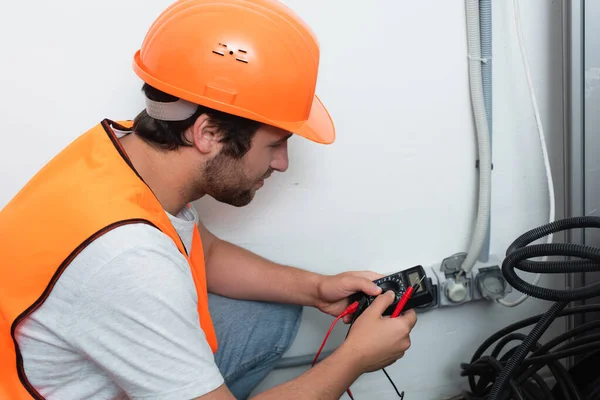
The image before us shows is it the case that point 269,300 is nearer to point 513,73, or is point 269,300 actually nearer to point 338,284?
point 338,284

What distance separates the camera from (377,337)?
3.15ft

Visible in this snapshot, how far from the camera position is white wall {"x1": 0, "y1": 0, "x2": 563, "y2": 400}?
1.10 meters

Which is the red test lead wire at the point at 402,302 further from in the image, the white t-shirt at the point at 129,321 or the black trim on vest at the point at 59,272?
the black trim on vest at the point at 59,272

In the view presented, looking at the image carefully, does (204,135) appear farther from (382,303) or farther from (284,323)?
(284,323)

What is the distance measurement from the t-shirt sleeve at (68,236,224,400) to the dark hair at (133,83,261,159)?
0.67 feet

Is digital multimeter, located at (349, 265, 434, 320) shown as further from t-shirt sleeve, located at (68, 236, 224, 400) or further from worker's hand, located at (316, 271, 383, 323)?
t-shirt sleeve, located at (68, 236, 224, 400)

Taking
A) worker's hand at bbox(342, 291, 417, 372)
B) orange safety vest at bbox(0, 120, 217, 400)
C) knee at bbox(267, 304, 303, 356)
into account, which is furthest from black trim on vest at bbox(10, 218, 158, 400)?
knee at bbox(267, 304, 303, 356)

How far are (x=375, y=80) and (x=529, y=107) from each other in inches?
15.6

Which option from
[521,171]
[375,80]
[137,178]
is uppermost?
[375,80]

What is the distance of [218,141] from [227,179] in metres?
0.07

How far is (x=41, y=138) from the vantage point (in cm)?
113

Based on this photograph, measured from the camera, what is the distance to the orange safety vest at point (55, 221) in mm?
776

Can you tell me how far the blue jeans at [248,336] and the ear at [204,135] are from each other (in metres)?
0.46

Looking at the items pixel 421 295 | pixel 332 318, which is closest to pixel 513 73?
pixel 421 295
